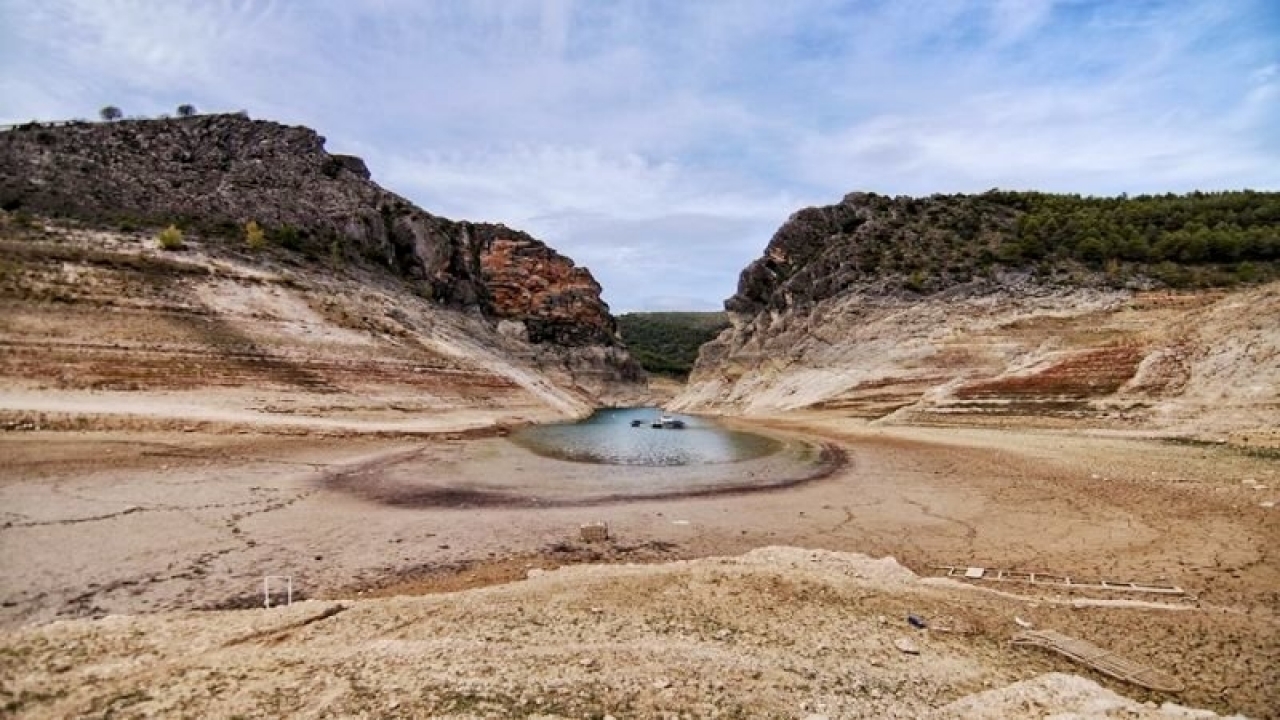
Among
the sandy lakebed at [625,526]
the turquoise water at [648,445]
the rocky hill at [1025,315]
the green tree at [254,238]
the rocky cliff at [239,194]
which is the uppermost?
the rocky cliff at [239,194]

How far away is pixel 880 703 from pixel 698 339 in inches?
7252

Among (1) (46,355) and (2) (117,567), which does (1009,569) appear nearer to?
Result: (2) (117,567)

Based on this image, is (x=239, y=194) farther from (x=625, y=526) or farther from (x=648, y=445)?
(x=625, y=526)

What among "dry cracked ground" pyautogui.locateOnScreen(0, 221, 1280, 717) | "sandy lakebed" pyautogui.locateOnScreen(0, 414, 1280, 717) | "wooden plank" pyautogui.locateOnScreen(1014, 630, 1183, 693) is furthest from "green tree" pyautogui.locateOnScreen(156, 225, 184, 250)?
"wooden plank" pyautogui.locateOnScreen(1014, 630, 1183, 693)

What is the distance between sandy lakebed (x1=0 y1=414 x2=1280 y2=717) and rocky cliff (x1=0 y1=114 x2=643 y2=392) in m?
36.7

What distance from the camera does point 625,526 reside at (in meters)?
15.1

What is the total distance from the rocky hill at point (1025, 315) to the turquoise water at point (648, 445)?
11951 mm

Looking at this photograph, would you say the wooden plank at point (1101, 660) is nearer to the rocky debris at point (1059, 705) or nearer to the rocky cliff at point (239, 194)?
the rocky debris at point (1059, 705)

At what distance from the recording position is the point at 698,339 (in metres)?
190

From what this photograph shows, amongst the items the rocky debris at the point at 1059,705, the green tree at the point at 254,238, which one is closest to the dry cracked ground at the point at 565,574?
the rocky debris at the point at 1059,705

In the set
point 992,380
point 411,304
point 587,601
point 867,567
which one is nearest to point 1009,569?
point 867,567

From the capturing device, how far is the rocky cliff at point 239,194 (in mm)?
51594

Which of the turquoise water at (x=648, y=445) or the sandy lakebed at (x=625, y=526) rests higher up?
the sandy lakebed at (x=625, y=526)

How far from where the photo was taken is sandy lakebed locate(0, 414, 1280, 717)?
29.0 feet
